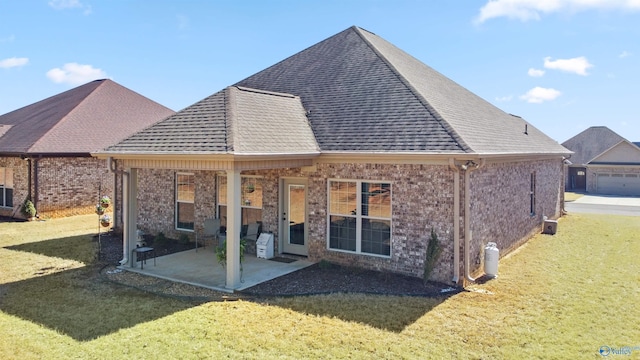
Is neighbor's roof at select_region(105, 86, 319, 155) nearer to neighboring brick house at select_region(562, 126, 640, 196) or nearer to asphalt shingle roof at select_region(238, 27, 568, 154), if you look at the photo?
asphalt shingle roof at select_region(238, 27, 568, 154)

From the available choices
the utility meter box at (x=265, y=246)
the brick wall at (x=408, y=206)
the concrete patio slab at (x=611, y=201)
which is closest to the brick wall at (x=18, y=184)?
the brick wall at (x=408, y=206)

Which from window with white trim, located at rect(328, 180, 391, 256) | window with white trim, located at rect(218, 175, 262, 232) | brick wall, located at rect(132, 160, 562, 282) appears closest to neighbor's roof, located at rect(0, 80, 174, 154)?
brick wall, located at rect(132, 160, 562, 282)

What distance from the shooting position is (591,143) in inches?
1722

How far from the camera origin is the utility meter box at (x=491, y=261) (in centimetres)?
997

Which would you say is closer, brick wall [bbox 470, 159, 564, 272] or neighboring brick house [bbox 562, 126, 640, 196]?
brick wall [bbox 470, 159, 564, 272]

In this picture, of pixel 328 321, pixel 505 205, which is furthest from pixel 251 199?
pixel 505 205

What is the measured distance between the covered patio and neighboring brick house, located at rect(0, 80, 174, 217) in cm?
598

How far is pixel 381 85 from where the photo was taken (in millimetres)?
12523

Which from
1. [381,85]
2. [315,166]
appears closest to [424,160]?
[315,166]

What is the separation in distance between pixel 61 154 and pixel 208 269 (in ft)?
41.8

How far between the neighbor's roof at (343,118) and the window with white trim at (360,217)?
3.18ft

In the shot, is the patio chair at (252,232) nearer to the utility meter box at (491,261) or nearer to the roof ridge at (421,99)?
the roof ridge at (421,99)

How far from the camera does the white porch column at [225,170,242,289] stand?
8586mm

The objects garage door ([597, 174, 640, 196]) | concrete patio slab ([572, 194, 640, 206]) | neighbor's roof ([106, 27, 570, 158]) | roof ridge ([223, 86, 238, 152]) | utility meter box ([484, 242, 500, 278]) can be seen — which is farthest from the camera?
garage door ([597, 174, 640, 196])
